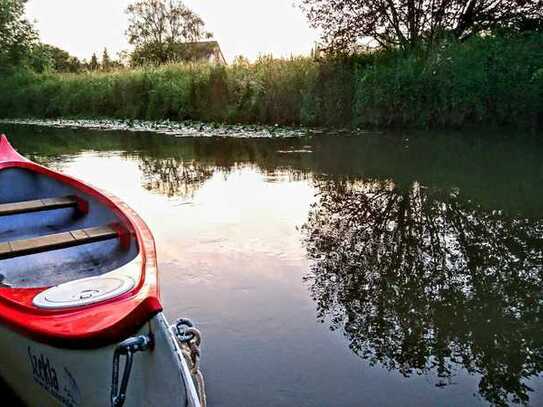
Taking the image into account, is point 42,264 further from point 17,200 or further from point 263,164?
point 263,164

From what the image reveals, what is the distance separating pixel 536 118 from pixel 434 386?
10.5 meters

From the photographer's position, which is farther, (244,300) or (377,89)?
(377,89)

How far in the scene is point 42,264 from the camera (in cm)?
346

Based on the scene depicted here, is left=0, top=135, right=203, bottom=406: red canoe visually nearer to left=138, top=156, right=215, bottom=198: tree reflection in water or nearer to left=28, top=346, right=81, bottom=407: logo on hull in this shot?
left=28, top=346, right=81, bottom=407: logo on hull

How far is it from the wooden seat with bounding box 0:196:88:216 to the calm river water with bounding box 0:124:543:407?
716 mm

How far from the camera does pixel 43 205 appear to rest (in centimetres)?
411

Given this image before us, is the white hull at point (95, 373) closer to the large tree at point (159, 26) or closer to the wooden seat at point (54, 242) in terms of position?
the wooden seat at point (54, 242)

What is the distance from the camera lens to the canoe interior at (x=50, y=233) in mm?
3324

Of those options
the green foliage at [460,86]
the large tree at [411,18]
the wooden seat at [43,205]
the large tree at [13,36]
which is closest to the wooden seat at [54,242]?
the wooden seat at [43,205]

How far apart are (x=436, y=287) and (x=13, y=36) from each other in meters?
28.0

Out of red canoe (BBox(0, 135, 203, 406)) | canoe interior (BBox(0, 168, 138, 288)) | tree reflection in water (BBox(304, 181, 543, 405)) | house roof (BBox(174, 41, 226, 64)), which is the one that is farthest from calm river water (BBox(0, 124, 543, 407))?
house roof (BBox(174, 41, 226, 64))

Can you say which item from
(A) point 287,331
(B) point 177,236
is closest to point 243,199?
(B) point 177,236

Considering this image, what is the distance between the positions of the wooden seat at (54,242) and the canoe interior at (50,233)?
0.36 ft

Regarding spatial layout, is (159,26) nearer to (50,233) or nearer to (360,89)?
(360,89)
